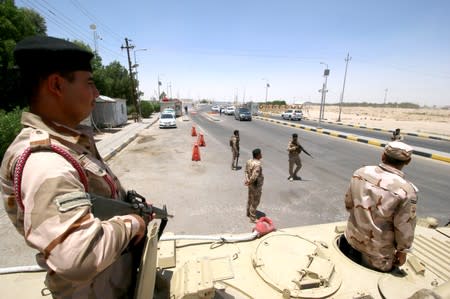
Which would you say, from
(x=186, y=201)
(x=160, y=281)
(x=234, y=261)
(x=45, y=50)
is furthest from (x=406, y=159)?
(x=186, y=201)

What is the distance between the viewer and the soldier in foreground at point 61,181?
88 centimetres

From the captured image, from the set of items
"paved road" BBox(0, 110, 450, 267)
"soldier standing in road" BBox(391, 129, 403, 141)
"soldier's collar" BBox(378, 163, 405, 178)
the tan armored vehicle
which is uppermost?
"soldier's collar" BBox(378, 163, 405, 178)

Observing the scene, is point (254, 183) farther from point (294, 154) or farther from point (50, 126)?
point (50, 126)

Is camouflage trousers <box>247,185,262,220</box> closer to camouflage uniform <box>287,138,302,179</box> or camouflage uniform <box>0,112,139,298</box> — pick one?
camouflage uniform <box>287,138,302,179</box>

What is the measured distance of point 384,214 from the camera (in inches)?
89.0

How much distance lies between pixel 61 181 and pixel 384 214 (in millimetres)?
2464

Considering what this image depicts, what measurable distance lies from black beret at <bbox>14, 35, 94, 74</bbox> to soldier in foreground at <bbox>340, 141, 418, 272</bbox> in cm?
249

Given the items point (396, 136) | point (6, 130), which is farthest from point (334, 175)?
point (6, 130)

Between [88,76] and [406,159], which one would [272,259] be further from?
[88,76]

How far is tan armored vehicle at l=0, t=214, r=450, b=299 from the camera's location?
5.88ft

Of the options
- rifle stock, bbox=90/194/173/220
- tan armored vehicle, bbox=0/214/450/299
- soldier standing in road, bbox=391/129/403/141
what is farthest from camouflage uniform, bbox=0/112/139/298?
soldier standing in road, bbox=391/129/403/141

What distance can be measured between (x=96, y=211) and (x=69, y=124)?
1.43ft

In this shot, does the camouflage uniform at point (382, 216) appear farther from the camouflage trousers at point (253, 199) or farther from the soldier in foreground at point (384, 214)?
the camouflage trousers at point (253, 199)

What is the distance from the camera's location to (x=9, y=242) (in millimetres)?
4789
